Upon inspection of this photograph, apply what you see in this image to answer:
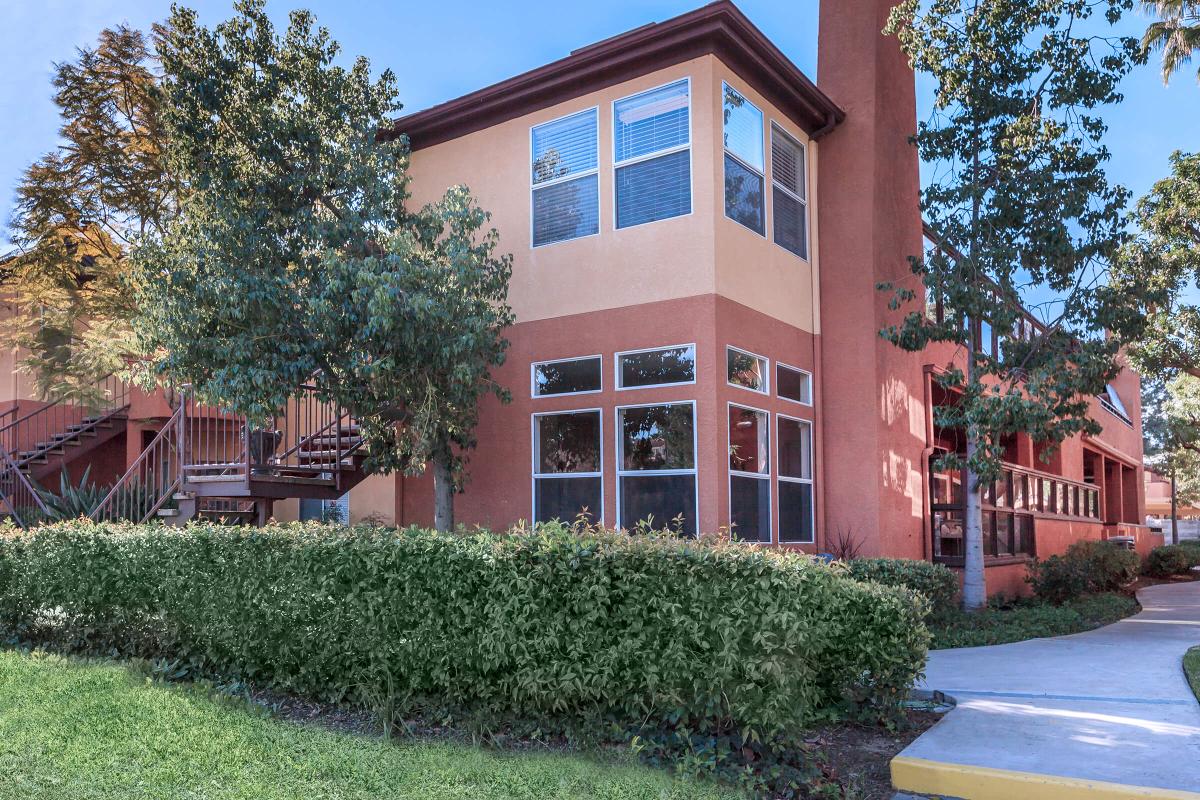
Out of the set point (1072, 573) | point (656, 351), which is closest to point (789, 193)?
point (656, 351)

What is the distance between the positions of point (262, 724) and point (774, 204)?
8550mm

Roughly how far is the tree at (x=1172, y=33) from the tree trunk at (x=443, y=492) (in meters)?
15.7

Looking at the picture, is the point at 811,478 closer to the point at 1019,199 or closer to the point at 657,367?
the point at 657,367

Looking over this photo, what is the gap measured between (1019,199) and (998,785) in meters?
8.63

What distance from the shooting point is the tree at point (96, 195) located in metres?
14.6

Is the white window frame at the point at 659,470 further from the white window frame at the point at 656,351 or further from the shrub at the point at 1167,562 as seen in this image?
the shrub at the point at 1167,562

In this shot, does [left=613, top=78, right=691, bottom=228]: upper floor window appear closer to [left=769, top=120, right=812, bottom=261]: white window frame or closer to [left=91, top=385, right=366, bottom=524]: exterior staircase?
[left=769, top=120, right=812, bottom=261]: white window frame

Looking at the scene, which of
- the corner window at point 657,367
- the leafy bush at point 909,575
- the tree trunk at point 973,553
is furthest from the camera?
the tree trunk at point 973,553

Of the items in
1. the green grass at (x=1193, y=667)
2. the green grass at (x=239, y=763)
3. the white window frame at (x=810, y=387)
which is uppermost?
the white window frame at (x=810, y=387)

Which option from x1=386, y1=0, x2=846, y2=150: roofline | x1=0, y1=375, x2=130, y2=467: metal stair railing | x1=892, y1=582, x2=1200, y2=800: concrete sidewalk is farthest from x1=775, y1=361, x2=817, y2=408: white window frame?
x1=0, y1=375, x2=130, y2=467: metal stair railing

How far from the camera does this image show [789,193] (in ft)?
39.6

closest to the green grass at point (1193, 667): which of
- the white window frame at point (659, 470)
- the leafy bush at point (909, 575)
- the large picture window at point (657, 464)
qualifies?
the leafy bush at point (909, 575)

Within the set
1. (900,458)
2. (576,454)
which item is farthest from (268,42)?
(900,458)

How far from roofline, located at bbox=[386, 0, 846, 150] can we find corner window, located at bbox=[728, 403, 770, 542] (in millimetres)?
4112
